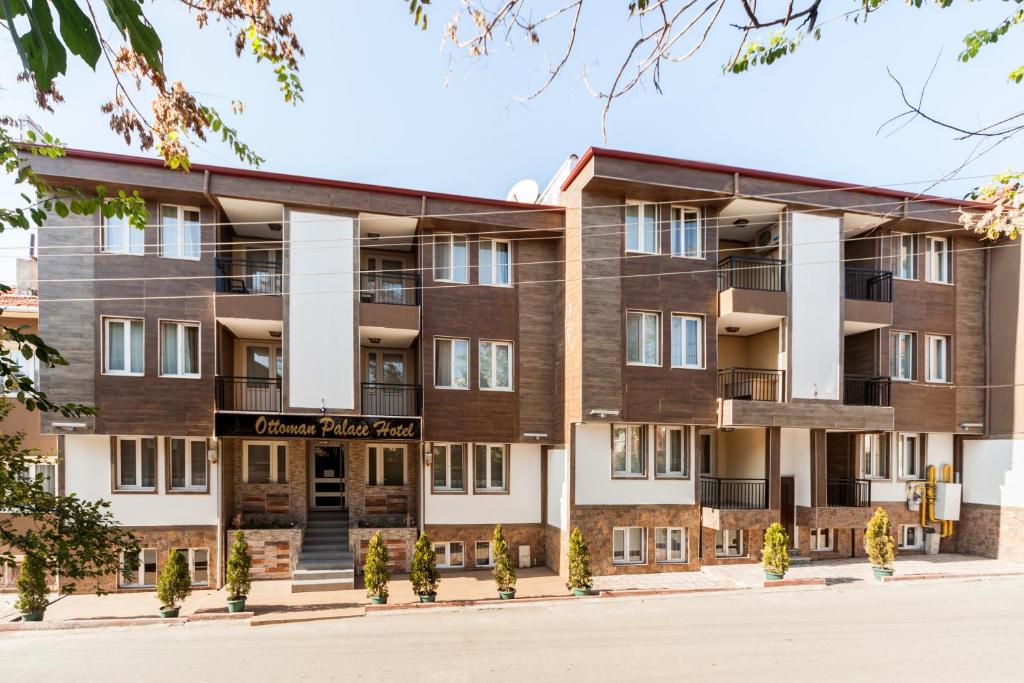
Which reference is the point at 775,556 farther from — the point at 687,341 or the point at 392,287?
the point at 392,287

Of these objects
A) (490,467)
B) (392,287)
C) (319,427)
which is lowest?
(490,467)

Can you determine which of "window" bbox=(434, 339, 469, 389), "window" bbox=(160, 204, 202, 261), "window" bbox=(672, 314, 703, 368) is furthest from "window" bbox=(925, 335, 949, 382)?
"window" bbox=(160, 204, 202, 261)

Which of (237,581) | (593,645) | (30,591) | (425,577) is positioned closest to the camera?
(593,645)

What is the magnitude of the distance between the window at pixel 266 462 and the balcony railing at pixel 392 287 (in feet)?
15.0

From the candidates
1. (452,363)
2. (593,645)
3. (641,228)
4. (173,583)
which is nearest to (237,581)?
(173,583)

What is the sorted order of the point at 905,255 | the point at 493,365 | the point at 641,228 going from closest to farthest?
1. the point at 641,228
2. the point at 493,365
3. the point at 905,255

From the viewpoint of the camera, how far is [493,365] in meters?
15.5

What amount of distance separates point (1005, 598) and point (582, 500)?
356 inches

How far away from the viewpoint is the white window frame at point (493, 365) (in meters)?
15.3

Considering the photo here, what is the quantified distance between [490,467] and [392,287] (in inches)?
217

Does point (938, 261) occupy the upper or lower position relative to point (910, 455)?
upper

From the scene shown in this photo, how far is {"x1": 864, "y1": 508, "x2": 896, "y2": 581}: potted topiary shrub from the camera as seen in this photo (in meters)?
14.1

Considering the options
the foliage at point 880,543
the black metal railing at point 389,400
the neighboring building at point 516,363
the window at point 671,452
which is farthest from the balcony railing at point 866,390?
the black metal railing at point 389,400

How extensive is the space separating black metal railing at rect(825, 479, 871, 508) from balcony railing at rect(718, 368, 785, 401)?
3.84 meters
